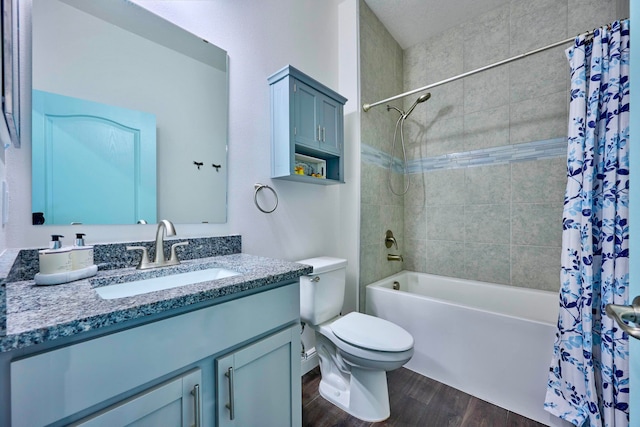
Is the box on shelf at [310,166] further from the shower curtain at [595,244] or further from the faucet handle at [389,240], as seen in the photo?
the shower curtain at [595,244]

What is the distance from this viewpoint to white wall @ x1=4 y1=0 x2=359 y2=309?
0.98 metres

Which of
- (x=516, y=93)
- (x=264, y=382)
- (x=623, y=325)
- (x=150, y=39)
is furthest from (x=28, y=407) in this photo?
(x=516, y=93)

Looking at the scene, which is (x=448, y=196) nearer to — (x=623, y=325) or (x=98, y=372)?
(x=623, y=325)

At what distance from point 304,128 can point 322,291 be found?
39.0 inches

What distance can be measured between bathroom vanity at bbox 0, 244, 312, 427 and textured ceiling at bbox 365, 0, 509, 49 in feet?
7.60

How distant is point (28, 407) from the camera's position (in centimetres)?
49

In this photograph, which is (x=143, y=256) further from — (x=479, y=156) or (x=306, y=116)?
(x=479, y=156)

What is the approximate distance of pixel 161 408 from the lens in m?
0.67

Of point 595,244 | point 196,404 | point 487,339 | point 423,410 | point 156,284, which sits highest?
point 595,244

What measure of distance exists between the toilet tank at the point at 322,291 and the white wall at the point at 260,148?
273mm

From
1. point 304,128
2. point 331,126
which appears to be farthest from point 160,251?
point 331,126

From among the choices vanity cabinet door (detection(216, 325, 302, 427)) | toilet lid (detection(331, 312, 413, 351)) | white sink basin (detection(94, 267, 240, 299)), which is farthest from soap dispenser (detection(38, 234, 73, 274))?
toilet lid (detection(331, 312, 413, 351))

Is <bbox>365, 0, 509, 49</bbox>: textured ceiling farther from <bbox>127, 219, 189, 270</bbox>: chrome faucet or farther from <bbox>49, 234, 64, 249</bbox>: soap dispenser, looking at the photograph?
<bbox>49, 234, 64, 249</bbox>: soap dispenser

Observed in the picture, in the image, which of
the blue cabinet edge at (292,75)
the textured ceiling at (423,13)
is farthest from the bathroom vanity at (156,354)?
the textured ceiling at (423,13)
